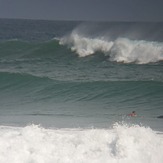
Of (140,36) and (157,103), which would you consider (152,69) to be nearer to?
(157,103)

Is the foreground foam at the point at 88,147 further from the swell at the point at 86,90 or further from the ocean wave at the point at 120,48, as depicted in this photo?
the ocean wave at the point at 120,48

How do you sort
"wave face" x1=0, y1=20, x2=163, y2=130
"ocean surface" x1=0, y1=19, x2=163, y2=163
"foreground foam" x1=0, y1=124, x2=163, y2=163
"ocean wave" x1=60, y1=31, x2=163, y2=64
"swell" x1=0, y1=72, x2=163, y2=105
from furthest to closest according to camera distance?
"ocean wave" x1=60, y1=31, x2=163, y2=64 → "swell" x1=0, y1=72, x2=163, y2=105 → "wave face" x1=0, y1=20, x2=163, y2=130 → "ocean surface" x1=0, y1=19, x2=163, y2=163 → "foreground foam" x1=0, y1=124, x2=163, y2=163

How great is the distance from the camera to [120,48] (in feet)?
90.1

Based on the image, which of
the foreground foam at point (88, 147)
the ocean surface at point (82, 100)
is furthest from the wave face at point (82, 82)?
the foreground foam at point (88, 147)

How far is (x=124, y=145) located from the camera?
25.7 feet

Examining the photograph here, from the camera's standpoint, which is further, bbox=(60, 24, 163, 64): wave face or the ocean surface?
bbox=(60, 24, 163, 64): wave face

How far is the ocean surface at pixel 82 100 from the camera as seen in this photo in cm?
796

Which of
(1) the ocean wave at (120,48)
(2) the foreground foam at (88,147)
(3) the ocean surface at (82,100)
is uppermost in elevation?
(1) the ocean wave at (120,48)

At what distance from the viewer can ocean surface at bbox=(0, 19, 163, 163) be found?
7.96 metres

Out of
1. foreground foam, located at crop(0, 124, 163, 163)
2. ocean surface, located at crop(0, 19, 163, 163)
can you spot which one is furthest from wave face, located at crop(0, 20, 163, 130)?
foreground foam, located at crop(0, 124, 163, 163)

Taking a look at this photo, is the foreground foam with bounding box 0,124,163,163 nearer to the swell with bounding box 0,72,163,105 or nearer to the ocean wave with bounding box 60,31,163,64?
the swell with bounding box 0,72,163,105

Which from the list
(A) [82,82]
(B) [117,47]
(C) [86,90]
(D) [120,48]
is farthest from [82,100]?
(B) [117,47]

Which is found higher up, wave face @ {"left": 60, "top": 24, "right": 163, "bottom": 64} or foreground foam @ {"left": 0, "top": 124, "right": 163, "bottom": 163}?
wave face @ {"left": 60, "top": 24, "right": 163, "bottom": 64}

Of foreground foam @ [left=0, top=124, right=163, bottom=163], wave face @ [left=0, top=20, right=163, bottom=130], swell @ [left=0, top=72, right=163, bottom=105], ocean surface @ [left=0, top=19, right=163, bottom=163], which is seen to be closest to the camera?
foreground foam @ [left=0, top=124, right=163, bottom=163]
